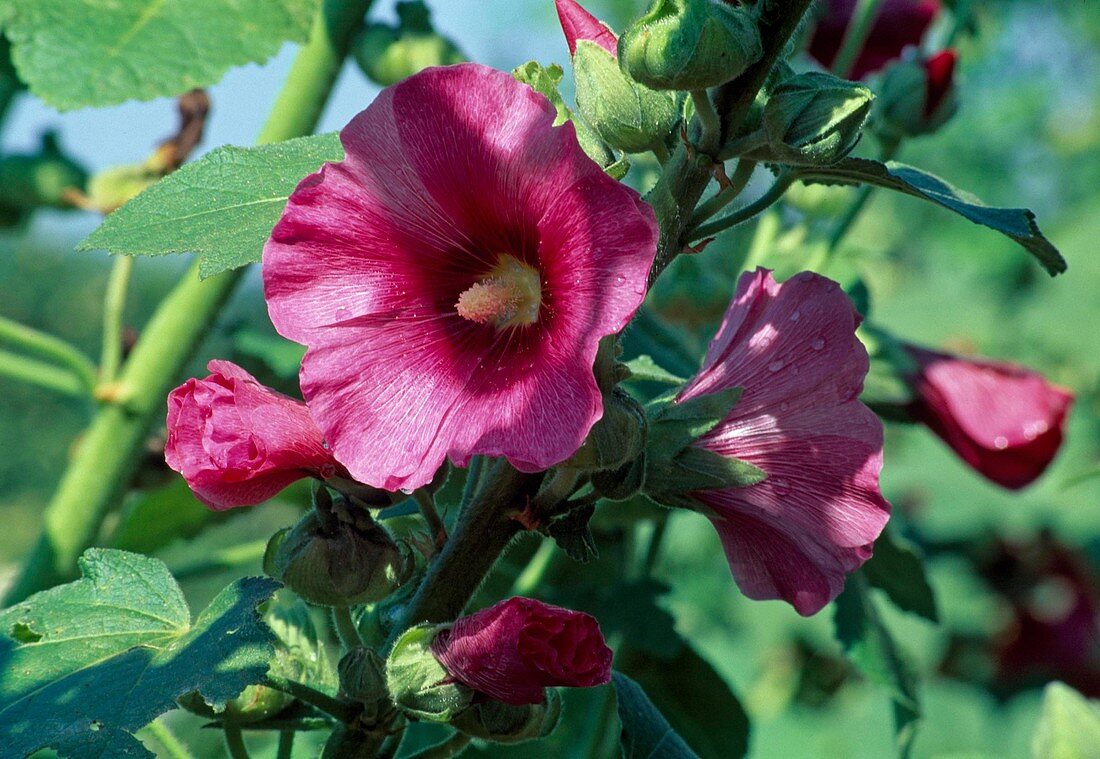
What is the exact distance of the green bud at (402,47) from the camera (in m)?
1.27

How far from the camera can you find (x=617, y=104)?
718 mm

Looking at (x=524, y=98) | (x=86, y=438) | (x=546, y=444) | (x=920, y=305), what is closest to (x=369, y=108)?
(x=524, y=98)

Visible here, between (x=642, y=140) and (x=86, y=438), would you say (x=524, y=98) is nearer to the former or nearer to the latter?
(x=642, y=140)

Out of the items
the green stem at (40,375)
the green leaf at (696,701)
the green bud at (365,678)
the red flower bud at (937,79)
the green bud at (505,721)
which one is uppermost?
the green bud at (365,678)

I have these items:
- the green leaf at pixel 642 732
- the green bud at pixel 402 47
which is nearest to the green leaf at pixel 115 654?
the green leaf at pixel 642 732

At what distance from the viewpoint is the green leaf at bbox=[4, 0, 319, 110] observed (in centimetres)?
93

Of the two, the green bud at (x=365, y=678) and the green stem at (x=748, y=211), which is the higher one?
the green stem at (x=748, y=211)

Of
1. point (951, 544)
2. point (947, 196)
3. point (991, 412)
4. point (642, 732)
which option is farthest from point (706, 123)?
point (951, 544)

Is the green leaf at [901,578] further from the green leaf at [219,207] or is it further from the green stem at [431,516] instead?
the green leaf at [219,207]

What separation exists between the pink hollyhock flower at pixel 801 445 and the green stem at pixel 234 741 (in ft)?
1.04

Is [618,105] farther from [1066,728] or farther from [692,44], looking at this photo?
[1066,728]

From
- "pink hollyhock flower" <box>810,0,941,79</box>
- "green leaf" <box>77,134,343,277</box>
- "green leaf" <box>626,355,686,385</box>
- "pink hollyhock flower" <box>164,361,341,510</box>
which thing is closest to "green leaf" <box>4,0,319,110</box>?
"green leaf" <box>77,134,343,277</box>

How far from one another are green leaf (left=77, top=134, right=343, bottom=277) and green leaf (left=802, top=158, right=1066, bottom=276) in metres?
0.30

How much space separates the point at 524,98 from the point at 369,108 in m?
0.08
